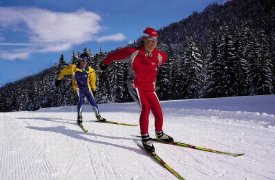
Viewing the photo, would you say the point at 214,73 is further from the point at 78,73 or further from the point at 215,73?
the point at 78,73

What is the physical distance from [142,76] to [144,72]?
0.09 m

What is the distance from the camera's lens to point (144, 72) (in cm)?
571

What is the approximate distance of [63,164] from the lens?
4609 mm

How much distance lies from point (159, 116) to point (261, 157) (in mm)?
1917

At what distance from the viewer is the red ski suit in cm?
555

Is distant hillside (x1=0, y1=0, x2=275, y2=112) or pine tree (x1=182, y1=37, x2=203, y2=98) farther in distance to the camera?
pine tree (x1=182, y1=37, x2=203, y2=98)

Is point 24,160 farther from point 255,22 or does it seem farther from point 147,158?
point 255,22

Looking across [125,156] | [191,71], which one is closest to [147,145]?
[125,156]

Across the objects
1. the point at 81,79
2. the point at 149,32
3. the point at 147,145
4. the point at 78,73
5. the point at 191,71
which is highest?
the point at 191,71

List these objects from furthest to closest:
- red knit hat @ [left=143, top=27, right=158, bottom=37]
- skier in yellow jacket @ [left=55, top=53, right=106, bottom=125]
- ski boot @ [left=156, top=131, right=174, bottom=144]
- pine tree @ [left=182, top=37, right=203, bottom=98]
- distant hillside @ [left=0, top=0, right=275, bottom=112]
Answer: pine tree @ [left=182, top=37, right=203, bottom=98] < distant hillside @ [left=0, top=0, right=275, bottom=112] < skier in yellow jacket @ [left=55, top=53, right=106, bottom=125] < ski boot @ [left=156, top=131, right=174, bottom=144] < red knit hat @ [left=143, top=27, right=158, bottom=37]

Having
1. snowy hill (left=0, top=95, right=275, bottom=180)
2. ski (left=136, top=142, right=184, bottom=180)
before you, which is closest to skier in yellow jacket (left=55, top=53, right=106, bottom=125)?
snowy hill (left=0, top=95, right=275, bottom=180)

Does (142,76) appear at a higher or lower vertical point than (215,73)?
lower

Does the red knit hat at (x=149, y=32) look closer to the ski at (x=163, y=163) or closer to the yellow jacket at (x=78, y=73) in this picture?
the ski at (x=163, y=163)

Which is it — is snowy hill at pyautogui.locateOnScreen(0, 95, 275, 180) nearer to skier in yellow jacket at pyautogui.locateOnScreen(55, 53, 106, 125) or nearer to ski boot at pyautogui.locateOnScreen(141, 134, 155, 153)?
ski boot at pyautogui.locateOnScreen(141, 134, 155, 153)
